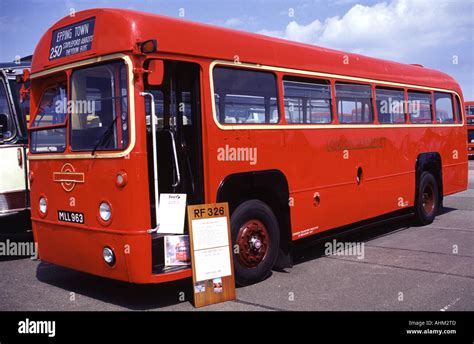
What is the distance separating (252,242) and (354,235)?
3.72 meters

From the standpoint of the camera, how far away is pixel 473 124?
31078 mm

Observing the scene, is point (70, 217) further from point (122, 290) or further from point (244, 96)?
point (244, 96)

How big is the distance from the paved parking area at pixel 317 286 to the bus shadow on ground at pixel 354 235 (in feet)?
0.19

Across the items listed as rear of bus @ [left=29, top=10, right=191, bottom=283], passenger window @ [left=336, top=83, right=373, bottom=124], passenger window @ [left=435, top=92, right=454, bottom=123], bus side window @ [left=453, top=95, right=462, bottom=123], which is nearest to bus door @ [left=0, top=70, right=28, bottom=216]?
rear of bus @ [left=29, top=10, right=191, bottom=283]

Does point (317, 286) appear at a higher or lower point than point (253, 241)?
lower

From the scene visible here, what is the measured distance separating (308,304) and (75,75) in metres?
3.34

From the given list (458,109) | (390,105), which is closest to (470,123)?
(458,109)

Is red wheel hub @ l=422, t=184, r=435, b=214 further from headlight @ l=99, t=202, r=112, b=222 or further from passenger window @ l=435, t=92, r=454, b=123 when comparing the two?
headlight @ l=99, t=202, r=112, b=222

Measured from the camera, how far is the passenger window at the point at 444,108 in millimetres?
10688

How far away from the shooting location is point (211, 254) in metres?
5.52

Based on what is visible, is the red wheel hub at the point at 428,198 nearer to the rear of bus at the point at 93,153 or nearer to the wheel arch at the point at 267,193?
the wheel arch at the point at 267,193

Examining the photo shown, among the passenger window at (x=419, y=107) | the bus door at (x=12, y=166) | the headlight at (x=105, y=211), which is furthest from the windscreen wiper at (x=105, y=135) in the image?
the passenger window at (x=419, y=107)

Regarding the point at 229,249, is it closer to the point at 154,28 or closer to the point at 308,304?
the point at 308,304
